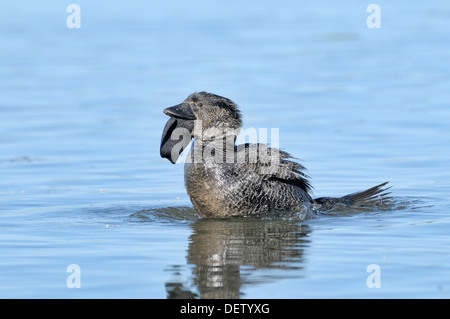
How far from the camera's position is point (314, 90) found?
16938 mm

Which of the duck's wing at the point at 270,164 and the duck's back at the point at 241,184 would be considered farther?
the duck's wing at the point at 270,164

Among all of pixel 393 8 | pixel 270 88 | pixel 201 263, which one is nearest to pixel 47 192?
pixel 201 263

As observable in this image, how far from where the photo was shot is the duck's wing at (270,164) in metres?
8.94

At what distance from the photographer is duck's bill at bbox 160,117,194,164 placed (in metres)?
9.05

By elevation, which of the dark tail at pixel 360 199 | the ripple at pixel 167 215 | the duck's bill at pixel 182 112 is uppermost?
the duck's bill at pixel 182 112

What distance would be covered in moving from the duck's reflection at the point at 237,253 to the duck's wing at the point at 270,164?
0.51 metres

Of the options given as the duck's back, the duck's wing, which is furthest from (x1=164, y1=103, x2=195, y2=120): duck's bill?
the duck's wing

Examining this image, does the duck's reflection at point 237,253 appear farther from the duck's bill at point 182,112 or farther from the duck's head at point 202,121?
the duck's bill at point 182,112

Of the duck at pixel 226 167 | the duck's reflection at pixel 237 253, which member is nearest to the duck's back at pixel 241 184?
the duck at pixel 226 167

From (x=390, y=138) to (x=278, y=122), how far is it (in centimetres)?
194

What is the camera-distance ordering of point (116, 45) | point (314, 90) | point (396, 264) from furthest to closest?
1. point (116, 45)
2. point (314, 90)
3. point (396, 264)

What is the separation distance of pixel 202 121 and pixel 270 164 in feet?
2.57

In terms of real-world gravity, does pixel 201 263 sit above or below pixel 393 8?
below

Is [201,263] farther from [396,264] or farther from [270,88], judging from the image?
[270,88]
